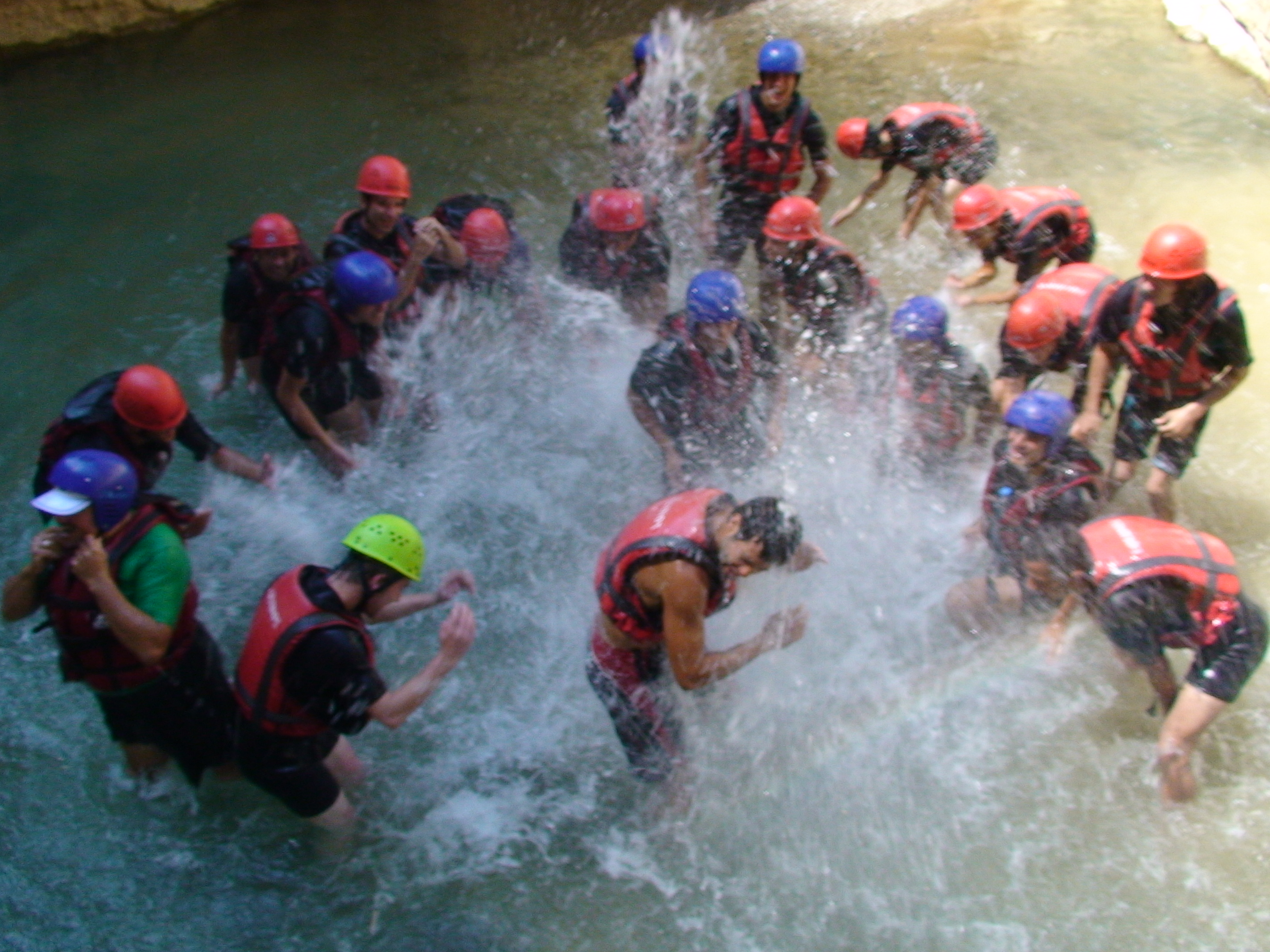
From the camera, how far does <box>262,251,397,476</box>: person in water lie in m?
4.55

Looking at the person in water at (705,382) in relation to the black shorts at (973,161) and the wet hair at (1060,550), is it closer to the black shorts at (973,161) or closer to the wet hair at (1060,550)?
the wet hair at (1060,550)

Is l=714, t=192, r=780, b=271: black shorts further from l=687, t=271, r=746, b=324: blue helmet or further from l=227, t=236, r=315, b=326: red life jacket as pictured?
l=227, t=236, r=315, b=326: red life jacket

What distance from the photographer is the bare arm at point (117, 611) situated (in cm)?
292

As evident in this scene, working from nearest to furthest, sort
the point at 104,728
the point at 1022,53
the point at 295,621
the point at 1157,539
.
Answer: the point at 295,621
the point at 1157,539
the point at 104,728
the point at 1022,53

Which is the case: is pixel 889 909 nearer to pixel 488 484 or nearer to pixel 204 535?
pixel 488 484

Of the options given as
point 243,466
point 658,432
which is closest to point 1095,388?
point 658,432

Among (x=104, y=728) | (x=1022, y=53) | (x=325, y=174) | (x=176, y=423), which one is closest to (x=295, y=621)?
(x=176, y=423)

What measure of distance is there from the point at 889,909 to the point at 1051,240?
3.59 metres

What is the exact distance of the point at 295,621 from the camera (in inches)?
117

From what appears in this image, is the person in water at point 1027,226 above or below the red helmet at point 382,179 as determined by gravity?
below

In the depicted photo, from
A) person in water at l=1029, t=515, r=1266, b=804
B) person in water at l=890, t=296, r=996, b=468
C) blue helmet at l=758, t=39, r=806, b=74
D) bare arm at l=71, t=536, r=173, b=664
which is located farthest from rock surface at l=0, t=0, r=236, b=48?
person in water at l=1029, t=515, r=1266, b=804

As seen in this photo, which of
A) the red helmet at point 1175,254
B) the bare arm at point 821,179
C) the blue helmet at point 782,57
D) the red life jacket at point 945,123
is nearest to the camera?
the red helmet at point 1175,254

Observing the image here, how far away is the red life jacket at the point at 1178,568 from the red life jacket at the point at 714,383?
179cm

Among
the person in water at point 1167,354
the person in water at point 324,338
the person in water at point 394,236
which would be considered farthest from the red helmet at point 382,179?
the person in water at point 1167,354
